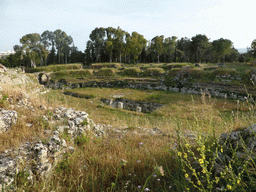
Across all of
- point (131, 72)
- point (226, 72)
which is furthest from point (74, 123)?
point (131, 72)

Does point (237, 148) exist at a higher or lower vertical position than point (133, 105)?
higher

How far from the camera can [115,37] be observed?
50.5m

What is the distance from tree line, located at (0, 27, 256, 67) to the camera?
1867 inches

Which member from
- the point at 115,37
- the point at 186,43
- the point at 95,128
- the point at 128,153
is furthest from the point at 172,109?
the point at 186,43

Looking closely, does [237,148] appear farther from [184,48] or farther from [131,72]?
[184,48]

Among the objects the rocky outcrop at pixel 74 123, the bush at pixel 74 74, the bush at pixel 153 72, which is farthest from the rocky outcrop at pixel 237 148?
the bush at pixel 74 74

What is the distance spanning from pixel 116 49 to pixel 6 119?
1970 inches

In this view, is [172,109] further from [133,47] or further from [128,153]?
[133,47]

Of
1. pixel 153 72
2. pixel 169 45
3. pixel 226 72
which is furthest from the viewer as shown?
pixel 169 45

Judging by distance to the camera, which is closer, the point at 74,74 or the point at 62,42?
the point at 74,74

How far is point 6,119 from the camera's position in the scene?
3.43 metres

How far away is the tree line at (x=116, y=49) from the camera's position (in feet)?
156

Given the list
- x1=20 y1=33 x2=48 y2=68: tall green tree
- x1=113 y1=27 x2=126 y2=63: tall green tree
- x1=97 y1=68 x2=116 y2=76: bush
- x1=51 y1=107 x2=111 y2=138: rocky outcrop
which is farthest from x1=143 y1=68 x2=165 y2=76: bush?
x1=20 y1=33 x2=48 y2=68: tall green tree

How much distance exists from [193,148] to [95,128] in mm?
2868
